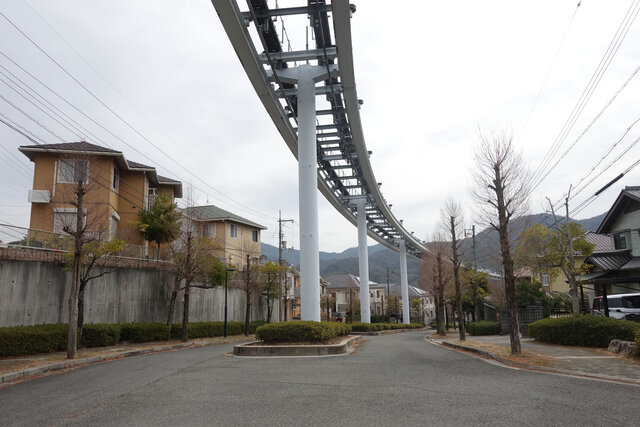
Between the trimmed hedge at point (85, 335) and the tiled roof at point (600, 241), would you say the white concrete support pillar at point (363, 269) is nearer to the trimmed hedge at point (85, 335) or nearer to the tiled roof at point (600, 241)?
the trimmed hedge at point (85, 335)

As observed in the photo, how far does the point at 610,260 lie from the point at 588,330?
11800 mm

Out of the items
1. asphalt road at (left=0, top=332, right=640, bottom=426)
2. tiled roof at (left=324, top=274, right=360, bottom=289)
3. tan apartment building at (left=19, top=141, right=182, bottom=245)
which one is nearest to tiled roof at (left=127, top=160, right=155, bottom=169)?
tan apartment building at (left=19, top=141, right=182, bottom=245)

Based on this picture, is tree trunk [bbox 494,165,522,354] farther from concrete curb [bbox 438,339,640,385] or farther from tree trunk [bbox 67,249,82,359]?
tree trunk [bbox 67,249,82,359]

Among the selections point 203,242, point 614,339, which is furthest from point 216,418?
point 203,242

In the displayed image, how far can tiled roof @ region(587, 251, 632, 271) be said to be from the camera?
2283 cm

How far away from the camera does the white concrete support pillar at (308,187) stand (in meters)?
17.7

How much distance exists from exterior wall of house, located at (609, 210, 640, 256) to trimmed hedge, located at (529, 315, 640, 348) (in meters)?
11.2

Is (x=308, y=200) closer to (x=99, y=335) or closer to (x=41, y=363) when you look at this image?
(x=41, y=363)

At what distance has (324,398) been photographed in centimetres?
699

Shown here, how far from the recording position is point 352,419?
575 centimetres

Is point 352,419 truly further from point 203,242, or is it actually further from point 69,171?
point 69,171

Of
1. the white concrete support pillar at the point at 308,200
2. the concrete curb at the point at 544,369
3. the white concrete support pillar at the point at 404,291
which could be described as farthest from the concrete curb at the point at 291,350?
the white concrete support pillar at the point at 404,291

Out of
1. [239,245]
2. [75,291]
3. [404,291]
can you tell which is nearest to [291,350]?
[75,291]

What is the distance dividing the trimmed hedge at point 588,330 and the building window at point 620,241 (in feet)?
42.1
